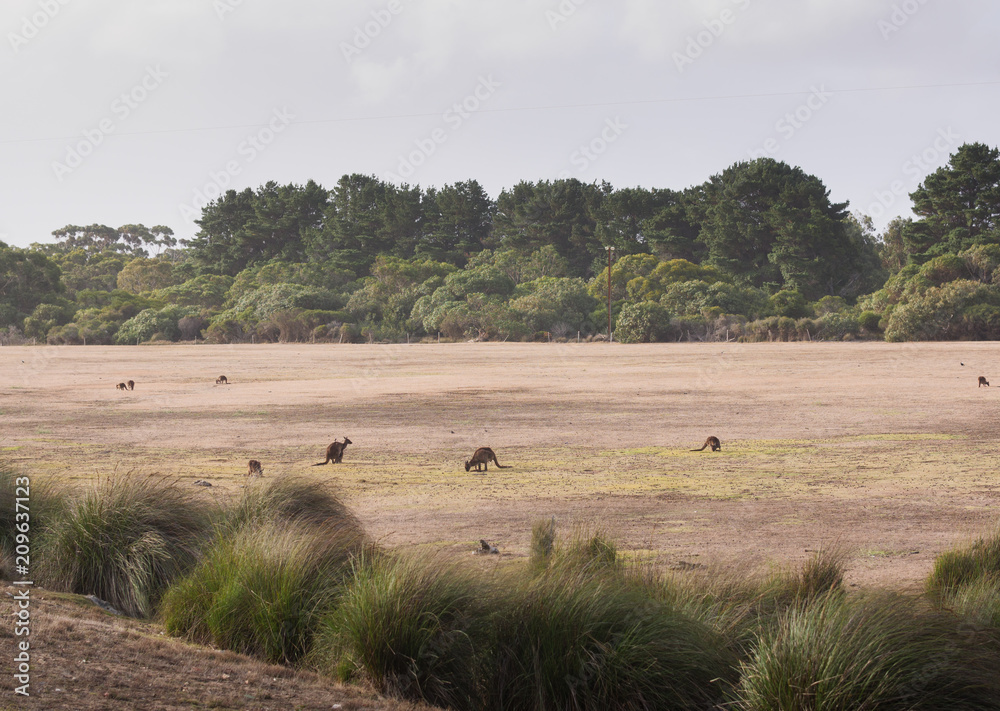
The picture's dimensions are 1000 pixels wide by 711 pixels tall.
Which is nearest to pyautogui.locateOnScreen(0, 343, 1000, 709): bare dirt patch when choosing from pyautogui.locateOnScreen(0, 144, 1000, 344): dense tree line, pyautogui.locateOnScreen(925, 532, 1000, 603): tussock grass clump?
pyautogui.locateOnScreen(925, 532, 1000, 603): tussock grass clump

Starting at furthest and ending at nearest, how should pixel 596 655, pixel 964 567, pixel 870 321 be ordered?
pixel 870 321 → pixel 964 567 → pixel 596 655

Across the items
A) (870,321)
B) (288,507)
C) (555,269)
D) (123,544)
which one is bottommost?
(123,544)

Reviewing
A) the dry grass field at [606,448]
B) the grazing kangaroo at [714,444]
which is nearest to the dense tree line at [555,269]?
the dry grass field at [606,448]

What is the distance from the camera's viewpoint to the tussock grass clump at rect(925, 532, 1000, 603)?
6.35 metres

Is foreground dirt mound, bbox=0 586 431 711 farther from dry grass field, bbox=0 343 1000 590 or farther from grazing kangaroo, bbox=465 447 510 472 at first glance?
grazing kangaroo, bbox=465 447 510 472

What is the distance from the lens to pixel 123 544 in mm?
6785

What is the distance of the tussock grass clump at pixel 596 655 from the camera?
16.3 ft

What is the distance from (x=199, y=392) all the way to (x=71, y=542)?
67.4 feet

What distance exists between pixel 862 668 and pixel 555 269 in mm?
89911

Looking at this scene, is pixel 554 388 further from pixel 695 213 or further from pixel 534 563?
pixel 695 213

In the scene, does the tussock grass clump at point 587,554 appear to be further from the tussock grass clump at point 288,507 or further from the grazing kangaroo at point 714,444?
the grazing kangaroo at point 714,444

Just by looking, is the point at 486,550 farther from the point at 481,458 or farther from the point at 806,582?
the point at 481,458

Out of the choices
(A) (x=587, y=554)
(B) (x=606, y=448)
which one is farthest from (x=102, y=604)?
(B) (x=606, y=448)

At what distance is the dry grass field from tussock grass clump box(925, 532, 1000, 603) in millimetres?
244
